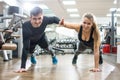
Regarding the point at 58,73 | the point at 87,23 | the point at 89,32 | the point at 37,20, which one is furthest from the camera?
the point at 89,32

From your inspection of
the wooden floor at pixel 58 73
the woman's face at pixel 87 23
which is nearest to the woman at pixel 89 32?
the woman's face at pixel 87 23

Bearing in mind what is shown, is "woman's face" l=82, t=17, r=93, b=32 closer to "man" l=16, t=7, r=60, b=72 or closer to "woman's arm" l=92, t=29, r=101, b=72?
"woman's arm" l=92, t=29, r=101, b=72

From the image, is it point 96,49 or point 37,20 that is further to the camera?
point 96,49

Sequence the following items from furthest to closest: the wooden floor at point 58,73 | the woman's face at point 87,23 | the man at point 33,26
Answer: the woman's face at point 87,23
the man at point 33,26
the wooden floor at point 58,73

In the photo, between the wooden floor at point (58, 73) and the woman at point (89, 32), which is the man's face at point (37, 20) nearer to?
the woman at point (89, 32)

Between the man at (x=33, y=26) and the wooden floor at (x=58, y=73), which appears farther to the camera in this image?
the man at (x=33, y=26)

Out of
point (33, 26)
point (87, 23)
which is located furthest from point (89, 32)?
point (33, 26)

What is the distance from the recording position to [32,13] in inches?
116

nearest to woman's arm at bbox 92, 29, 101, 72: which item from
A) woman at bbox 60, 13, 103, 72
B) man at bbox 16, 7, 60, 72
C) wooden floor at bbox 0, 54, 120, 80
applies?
woman at bbox 60, 13, 103, 72

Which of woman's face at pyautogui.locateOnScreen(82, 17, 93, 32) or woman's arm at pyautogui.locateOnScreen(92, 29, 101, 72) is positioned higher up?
woman's face at pyautogui.locateOnScreen(82, 17, 93, 32)

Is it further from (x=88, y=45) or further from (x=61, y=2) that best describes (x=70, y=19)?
(x=88, y=45)

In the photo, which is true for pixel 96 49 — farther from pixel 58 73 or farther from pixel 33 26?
pixel 33 26

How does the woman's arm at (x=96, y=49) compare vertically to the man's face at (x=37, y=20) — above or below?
below

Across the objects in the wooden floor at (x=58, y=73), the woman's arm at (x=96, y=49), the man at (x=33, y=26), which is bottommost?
the wooden floor at (x=58, y=73)
